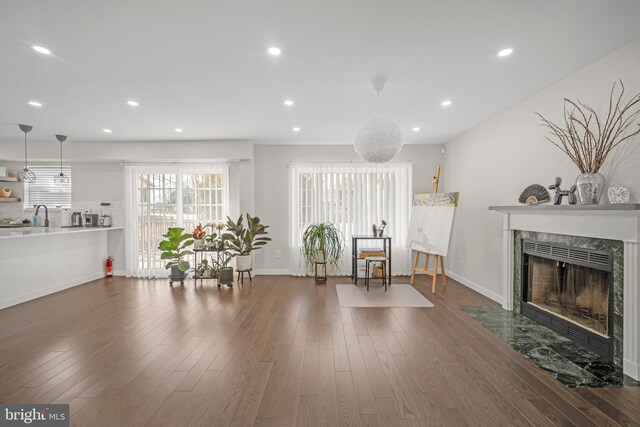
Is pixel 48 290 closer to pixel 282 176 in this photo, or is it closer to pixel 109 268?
pixel 109 268

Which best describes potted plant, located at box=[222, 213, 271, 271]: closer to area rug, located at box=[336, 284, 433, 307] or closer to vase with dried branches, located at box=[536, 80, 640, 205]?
area rug, located at box=[336, 284, 433, 307]

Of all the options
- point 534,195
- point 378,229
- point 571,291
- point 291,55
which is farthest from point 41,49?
point 571,291

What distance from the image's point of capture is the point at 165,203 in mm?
6172

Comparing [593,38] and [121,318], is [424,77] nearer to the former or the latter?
[593,38]

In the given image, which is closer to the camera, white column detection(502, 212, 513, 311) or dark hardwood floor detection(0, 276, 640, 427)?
dark hardwood floor detection(0, 276, 640, 427)

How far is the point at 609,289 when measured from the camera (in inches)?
105

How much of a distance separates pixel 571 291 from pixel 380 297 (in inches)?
88.9

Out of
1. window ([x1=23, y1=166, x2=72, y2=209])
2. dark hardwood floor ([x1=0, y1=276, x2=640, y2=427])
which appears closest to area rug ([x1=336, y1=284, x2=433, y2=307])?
dark hardwood floor ([x1=0, y1=276, x2=640, y2=427])

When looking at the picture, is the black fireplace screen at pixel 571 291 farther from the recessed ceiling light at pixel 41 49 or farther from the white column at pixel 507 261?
the recessed ceiling light at pixel 41 49

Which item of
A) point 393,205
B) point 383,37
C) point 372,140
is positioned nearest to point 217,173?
point 393,205

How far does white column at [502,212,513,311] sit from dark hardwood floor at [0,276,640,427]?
2.56 ft

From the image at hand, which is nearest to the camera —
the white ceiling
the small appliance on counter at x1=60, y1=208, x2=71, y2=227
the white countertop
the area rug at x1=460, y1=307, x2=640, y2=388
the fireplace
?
the white ceiling

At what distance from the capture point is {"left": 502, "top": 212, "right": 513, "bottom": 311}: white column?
13.0ft

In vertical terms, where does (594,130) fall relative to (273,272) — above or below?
above
